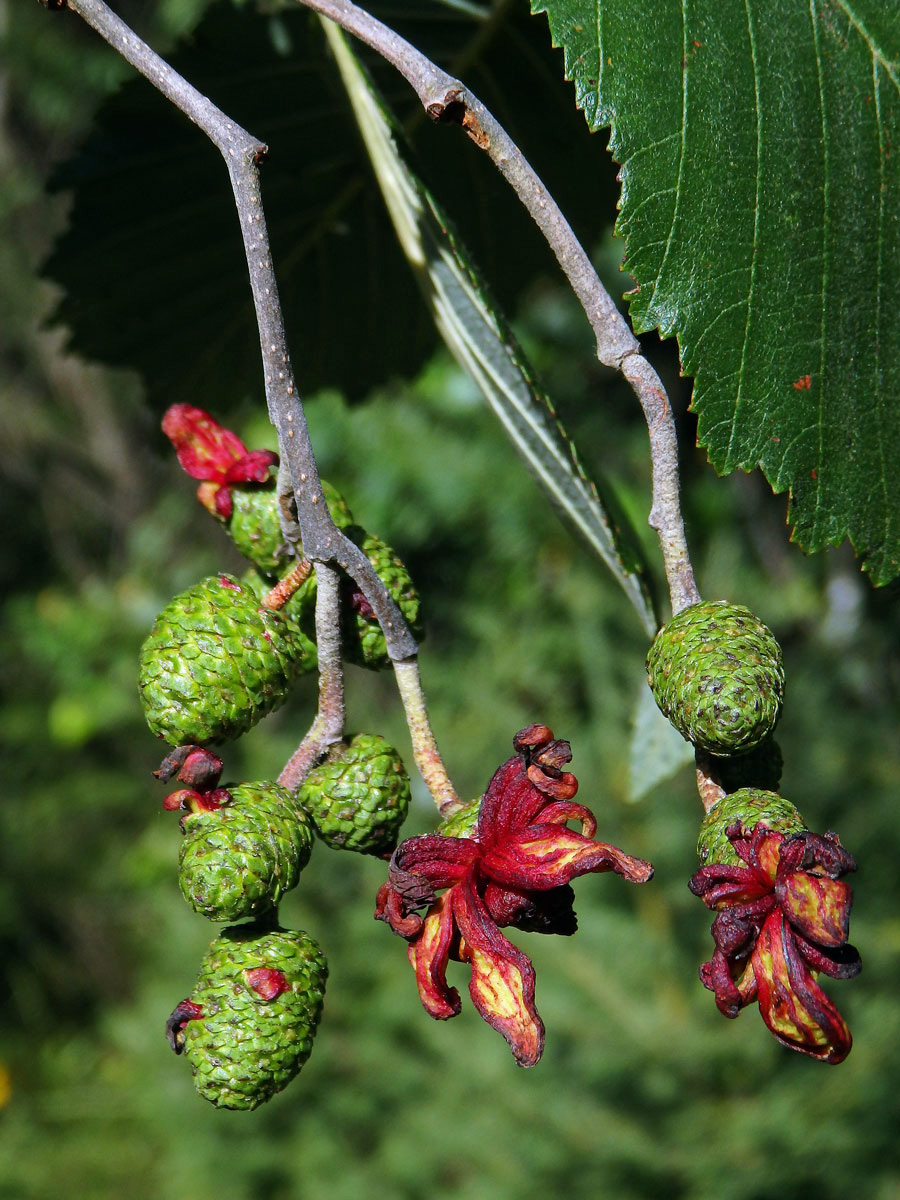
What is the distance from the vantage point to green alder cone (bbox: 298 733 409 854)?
113cm

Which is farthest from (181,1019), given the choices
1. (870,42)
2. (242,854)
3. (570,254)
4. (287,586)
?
(870,42)

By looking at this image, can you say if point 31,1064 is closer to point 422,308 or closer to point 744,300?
point 422,308

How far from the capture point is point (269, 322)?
100 centimetres

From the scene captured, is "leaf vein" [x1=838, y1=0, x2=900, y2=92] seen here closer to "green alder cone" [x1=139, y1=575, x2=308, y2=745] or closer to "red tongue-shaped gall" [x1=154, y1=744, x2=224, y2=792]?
"green alder cone" [x1=139, y1=575, x2=308, y2=745]

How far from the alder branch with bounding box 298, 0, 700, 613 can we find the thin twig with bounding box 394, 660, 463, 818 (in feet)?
0.88

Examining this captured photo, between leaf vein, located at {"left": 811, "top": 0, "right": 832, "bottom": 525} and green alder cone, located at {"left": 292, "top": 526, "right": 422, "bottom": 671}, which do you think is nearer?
leaf vein, located at {"left": 811, "top": 0, "right": 832, "bottom": 525}

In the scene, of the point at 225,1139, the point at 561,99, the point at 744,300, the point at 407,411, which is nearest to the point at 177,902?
the point at 225,1139

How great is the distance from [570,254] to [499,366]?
0.85ft

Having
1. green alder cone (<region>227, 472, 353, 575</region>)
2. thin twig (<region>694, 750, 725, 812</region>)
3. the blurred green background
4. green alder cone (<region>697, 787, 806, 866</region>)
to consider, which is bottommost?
the blurred green background

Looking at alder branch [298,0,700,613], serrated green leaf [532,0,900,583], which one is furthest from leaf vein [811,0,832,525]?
alder branch [298,0,700,613]

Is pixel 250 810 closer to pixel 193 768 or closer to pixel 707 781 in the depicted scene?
pixel 193 768

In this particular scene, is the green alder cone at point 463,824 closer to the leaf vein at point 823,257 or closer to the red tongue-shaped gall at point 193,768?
the red tongue-shaped gall at point 193,768

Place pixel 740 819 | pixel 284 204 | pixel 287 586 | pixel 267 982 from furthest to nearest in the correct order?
pixel 284 204, pixel 287 586, pixel 267 982, pixel 740 819

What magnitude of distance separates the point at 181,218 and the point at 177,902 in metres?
4.42
